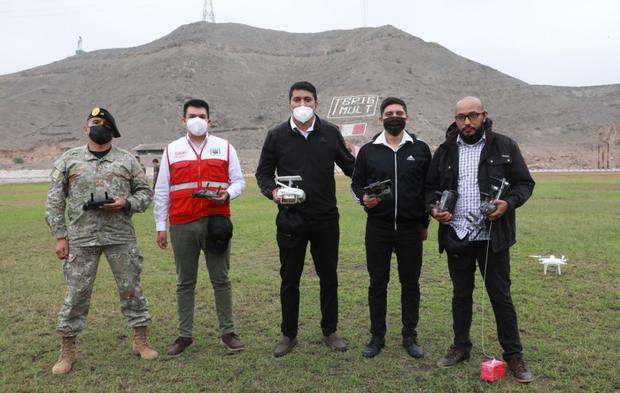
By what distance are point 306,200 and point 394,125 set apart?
1131 mm

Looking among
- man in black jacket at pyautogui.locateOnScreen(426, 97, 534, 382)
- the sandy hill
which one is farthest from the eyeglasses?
the sandy hill

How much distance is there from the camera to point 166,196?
4.82 metres

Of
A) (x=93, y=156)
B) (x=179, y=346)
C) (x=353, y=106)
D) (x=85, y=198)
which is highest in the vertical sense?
(x=353, y=106)

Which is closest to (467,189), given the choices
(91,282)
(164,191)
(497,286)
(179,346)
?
(497,286)

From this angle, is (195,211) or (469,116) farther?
(195,211)

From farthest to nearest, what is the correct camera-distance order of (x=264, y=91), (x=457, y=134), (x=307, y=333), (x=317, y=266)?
1. (x=264, y=91)
2. (x=307, y=333)
3. (x=317, y=266)
4. (x=457, y=134)

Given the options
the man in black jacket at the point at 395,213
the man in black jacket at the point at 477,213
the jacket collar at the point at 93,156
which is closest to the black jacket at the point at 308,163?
the man in black jacket at the point at 395,213

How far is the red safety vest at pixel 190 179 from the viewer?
4.71m

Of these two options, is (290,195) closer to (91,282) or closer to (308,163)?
(308,163)

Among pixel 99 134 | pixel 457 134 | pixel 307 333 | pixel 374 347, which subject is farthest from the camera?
pixel 307 333

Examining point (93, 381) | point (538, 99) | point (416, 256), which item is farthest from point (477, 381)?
point (538, 99)

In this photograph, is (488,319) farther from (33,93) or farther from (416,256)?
(33,93)

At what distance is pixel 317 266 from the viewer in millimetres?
4992

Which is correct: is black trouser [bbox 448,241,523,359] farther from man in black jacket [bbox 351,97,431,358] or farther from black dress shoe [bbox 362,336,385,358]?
black dress shoe [bbox 362,336,385,358]
